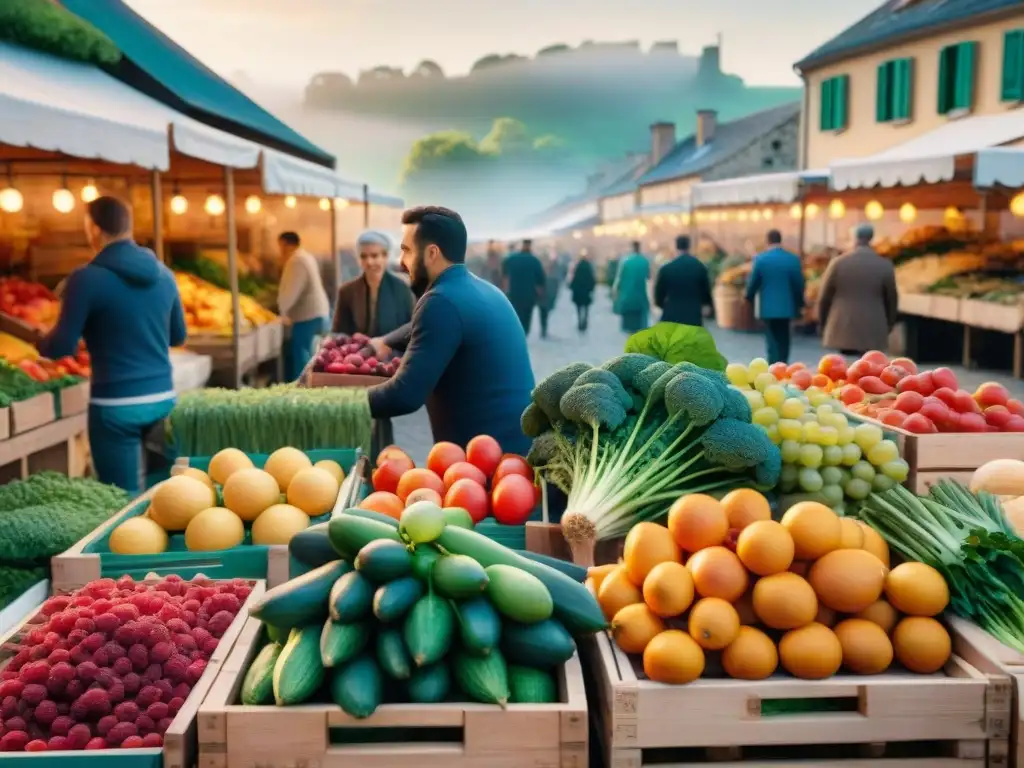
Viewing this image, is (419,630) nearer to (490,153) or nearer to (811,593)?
(811,593)

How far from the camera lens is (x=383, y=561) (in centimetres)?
249

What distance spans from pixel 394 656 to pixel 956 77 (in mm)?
21730

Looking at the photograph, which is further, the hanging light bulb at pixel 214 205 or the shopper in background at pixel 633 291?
the shopper in background at pixel 633 291

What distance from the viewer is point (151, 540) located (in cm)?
371

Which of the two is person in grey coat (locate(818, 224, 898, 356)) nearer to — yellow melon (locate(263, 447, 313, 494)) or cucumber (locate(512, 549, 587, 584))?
yellow melon (locate(263, 447, 313, 494))

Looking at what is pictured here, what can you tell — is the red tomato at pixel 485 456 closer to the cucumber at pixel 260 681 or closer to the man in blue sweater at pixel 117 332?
the cucumber at pixel 260 681

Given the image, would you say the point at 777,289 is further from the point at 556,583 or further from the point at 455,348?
the point at 556,583

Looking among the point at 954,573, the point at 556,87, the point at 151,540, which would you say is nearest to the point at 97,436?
the point at 151,540

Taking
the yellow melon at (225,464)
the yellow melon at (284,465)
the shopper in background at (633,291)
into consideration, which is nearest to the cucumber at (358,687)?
the yellow melon at (284,465)

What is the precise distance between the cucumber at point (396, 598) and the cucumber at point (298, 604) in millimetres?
146

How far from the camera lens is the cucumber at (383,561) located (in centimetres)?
250

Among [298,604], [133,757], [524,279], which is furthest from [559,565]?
[524,279]

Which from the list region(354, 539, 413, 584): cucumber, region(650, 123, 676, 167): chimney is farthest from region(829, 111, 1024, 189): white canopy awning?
region(650, 123, 676, 167): chimney

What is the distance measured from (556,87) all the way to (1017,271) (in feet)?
502
